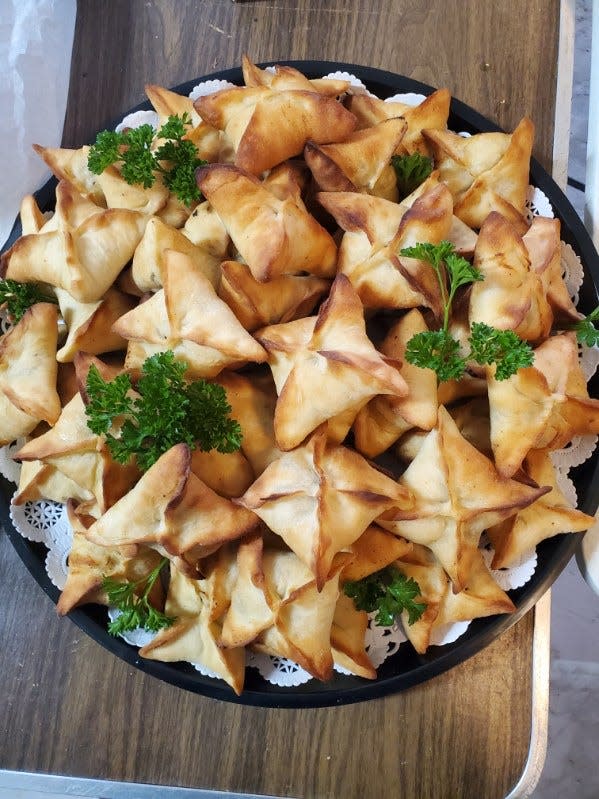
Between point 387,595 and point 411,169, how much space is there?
2.10ft

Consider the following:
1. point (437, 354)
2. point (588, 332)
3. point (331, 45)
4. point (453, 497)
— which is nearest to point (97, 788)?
point (453, 497)

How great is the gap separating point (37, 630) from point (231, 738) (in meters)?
0.42

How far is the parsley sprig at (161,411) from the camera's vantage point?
37.7 inches

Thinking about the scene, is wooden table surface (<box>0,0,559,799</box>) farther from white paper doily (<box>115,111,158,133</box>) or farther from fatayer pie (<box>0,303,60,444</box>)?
fatayer pie (<box>0,303,60,444</box>)

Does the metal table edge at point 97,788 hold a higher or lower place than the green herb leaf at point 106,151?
lower

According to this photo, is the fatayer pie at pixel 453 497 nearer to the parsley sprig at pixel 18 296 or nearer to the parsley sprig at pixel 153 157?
the parsley sprig at pixel 153 157

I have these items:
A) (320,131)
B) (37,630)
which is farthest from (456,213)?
(37,630)

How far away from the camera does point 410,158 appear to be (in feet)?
3.66

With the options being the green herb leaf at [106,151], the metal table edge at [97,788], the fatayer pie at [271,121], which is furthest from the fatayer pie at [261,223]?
the metal table edge at [97,788]

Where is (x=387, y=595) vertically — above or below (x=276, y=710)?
above

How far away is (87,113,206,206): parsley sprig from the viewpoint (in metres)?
1.08

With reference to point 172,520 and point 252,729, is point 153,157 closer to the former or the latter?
point 172,520

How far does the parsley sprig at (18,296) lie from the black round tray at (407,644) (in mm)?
288

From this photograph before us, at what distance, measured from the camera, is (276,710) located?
4.32 ft
